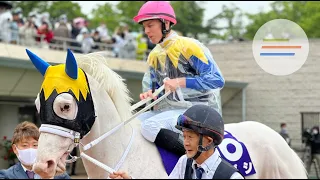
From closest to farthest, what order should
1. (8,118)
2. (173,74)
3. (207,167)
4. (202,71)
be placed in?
(207,167)
(202,71)
(173,74)
(8,118)

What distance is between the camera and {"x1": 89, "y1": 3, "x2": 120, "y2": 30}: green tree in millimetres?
42812

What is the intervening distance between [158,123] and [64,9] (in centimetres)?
3746

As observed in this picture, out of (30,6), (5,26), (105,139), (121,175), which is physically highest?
(121,175)

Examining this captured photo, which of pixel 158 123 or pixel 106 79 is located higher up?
pixel 106 79

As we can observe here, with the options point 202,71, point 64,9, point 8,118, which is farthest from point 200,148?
point 64,9

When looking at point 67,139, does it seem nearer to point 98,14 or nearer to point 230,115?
point 230,115

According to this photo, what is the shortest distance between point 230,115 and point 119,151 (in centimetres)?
1880

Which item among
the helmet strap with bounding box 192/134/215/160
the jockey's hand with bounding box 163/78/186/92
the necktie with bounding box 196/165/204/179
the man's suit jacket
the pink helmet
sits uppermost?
the pink helmet

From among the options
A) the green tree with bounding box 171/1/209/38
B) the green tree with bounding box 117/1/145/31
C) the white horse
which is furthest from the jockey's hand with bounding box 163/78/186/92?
the green tree with bounding box 117/1/145/31

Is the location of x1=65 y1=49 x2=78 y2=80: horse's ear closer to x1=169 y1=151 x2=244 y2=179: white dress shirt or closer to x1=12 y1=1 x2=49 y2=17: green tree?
x1=169 y1=151 x2=244 y2=179: white dress shirt

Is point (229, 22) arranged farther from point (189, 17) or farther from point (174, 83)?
point (174, 83)
